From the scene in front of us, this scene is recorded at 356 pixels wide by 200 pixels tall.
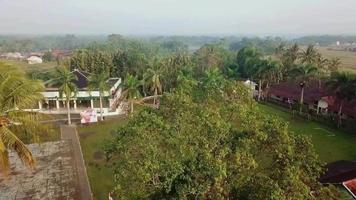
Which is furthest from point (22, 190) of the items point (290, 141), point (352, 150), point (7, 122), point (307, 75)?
point (307, 75)

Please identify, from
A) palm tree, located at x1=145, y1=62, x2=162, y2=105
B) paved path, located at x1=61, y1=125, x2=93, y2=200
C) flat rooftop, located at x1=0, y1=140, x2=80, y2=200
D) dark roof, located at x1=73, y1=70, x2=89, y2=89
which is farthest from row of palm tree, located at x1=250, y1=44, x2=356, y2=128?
flat rooftop, located at x1=0, y1=140, x2=80, y2=200

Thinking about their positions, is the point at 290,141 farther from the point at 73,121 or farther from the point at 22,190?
the point at 73,121

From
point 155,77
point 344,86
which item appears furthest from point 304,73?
point 155,77

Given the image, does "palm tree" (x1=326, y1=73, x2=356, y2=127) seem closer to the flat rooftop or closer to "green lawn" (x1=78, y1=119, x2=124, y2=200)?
"green lawn" (x1=78, y1=119, x2=124, y2=200)

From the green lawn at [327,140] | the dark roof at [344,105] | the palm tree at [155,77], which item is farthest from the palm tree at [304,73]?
the palm tree at [155,77]

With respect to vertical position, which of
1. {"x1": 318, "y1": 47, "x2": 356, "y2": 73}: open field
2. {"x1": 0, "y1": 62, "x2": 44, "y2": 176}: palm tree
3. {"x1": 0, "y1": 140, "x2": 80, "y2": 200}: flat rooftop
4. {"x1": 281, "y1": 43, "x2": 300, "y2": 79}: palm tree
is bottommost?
{"x1": 0, "y1": 140, "x2": 80, "y2": 200}: flat rooftop
